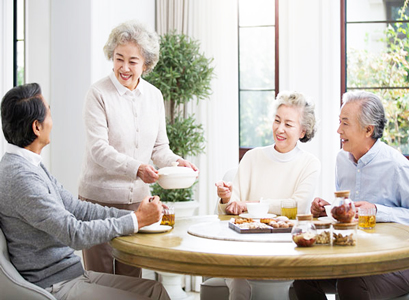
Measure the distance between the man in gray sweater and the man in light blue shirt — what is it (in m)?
0.89

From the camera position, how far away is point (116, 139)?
109 inches

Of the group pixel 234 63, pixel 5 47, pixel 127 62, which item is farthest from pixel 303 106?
pixel 5 47

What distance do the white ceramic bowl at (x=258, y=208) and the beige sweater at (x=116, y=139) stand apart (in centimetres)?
58

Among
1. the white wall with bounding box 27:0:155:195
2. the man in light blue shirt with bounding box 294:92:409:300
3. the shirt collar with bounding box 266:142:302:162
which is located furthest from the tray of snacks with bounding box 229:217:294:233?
the white wall with bounding box 27:0:155:195

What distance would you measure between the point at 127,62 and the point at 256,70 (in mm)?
2436

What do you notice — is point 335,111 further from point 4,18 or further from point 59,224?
point 59,224

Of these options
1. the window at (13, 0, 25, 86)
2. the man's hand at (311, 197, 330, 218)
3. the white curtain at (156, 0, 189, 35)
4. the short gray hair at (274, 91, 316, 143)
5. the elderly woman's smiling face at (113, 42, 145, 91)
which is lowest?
the man's hand at (311, 197, 330, 218)

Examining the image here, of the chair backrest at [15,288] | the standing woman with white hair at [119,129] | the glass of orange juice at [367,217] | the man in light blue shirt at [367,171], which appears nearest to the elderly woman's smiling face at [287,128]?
the man in light blue shirt at [367,171]

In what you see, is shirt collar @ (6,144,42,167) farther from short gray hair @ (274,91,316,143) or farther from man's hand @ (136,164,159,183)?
short gray hair @ (274,91,316,143)

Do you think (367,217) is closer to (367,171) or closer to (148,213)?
(367,171)

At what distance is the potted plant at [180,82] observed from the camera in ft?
14.0

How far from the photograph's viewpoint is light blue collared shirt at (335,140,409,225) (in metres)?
2.47

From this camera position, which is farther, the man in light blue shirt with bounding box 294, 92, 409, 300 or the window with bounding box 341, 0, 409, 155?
the window with bounding box 341, 0, 409, 155

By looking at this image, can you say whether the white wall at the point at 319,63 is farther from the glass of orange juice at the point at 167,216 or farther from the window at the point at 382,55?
→ the glass of orange juice at the point at 167,216
